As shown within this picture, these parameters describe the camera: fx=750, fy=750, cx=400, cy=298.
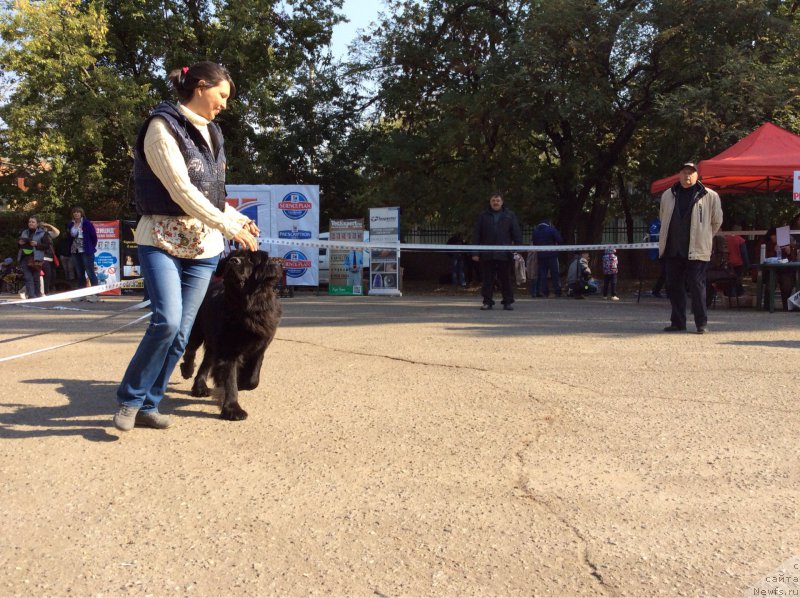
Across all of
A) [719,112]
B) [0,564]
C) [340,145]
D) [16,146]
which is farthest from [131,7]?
[0,564]

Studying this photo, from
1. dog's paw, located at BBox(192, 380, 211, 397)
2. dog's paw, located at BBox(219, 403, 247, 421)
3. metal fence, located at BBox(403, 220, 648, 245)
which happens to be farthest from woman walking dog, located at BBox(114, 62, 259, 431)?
metal fence, located at BBox(403, 220, 648, 245)

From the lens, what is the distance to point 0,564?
2.62 meters

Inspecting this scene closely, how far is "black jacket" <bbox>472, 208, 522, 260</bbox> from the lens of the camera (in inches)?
488

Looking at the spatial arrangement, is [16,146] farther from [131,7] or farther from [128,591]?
[128,591]

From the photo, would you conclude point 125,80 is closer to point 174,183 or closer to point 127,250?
point 127,250

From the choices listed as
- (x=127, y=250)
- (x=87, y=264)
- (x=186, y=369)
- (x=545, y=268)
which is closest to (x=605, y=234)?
(x=545, y=268)

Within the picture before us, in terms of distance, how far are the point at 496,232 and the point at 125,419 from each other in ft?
29.7

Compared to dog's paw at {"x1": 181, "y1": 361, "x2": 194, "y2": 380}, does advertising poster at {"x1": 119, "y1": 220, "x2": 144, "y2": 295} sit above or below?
above

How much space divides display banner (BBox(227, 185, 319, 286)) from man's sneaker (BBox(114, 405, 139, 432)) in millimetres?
13772

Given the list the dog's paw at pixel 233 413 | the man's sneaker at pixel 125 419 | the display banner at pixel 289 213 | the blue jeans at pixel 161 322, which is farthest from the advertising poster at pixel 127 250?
the man's sneaker at pixel 125 419

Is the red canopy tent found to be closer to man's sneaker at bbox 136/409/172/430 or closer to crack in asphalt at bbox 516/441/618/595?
crack in asphalt at bbox 516/441/618/595

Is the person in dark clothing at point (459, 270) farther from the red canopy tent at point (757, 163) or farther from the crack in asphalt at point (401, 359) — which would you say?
the crack in asphalt at point (401, 359)

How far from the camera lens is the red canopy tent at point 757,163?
12203mm

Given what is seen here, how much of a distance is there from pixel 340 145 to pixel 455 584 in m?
23.3
